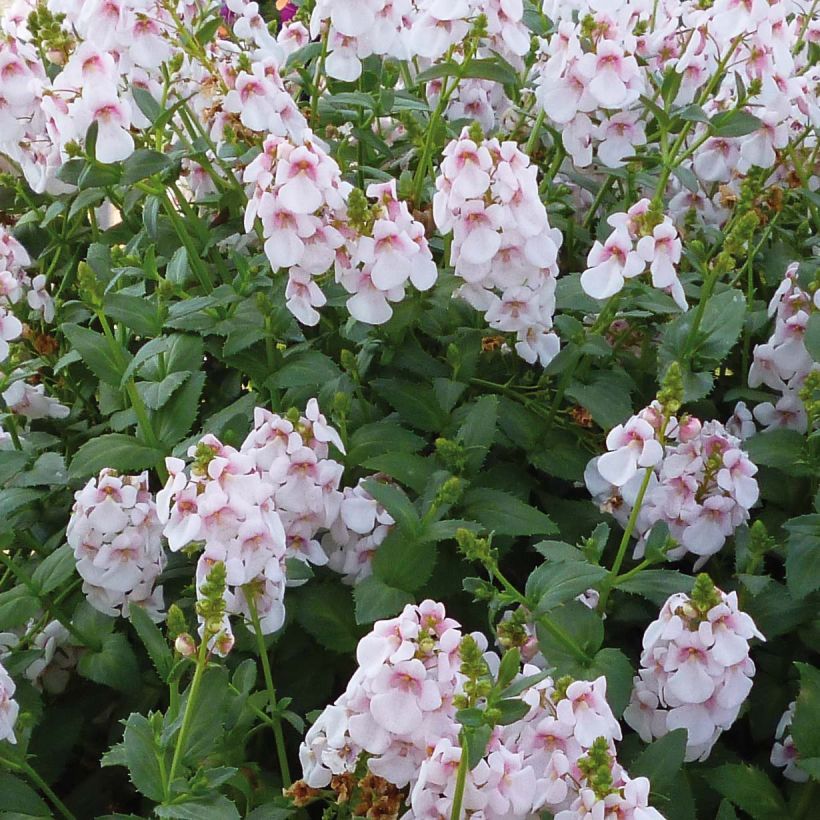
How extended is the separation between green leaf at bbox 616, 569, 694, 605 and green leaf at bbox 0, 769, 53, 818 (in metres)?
0.80

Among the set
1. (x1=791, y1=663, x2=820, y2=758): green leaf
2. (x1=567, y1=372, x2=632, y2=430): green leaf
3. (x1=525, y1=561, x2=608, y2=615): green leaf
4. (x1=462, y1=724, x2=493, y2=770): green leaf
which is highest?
(x1=462, y1=724, x2=493, y2=770): green leaf

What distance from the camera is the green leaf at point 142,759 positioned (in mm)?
1195

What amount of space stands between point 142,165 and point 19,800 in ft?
3.24

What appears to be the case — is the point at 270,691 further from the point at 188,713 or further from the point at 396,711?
the point at 396,711

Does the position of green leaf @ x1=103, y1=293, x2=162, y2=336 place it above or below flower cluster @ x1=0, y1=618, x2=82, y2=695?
above

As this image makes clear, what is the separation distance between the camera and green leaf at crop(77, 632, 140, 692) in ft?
5.37

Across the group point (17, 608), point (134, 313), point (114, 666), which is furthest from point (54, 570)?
point (134, 313)

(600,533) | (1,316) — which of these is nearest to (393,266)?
(600,533)

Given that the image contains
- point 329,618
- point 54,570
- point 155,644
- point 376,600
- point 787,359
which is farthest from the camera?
point 787,359

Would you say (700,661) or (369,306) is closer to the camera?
(700,661)

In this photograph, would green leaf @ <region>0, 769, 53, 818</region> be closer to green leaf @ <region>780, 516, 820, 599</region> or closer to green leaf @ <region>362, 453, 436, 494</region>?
green leaf @ <region>362, 453, 436, 494</region>

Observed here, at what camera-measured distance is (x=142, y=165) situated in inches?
72.4

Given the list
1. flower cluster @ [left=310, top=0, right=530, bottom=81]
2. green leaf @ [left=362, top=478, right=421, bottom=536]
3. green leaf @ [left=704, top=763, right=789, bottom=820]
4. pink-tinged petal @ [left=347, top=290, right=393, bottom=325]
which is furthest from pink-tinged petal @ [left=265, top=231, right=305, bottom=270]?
green leaf @ [left=704, top=763, right=789, bottom=820]

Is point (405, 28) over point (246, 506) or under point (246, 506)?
over
